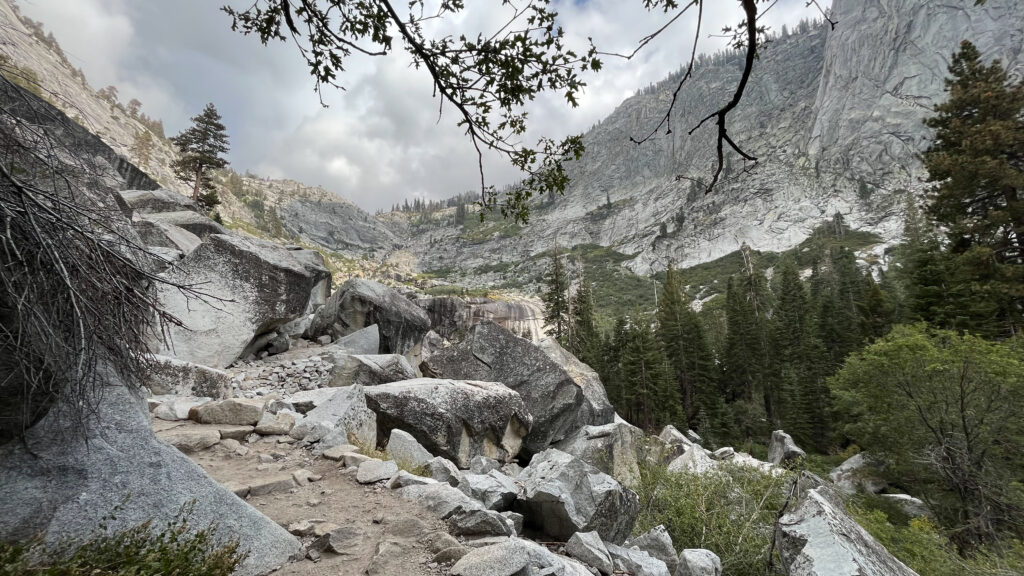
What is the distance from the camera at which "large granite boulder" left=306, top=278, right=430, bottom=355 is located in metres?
20.0

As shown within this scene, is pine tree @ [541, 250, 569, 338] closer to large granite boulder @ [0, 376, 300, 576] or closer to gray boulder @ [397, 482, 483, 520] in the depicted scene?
gray boulder @ [397, 482, 483, 520]

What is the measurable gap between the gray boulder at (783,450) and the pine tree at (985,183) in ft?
39.4

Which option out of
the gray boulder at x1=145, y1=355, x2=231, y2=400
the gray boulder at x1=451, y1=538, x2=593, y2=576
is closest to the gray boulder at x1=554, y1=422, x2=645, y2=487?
the gray boulder at x1=451, y1=538, x2=593, y2=576

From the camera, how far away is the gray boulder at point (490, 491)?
21.7 feet

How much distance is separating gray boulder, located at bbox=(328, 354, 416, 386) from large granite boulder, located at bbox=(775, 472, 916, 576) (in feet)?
34.8

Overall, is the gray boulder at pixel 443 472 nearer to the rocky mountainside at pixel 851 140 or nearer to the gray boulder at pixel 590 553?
the gray boulder at pixel 590 553

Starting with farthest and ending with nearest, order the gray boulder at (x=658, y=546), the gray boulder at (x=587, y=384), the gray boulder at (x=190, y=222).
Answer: the gray boulder at (x=190, y=222) < the gray boulder at (x=587, y=384) < the gray boulder at (x=658, y=546)

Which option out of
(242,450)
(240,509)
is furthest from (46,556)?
(242,450)

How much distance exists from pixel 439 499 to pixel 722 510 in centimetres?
884

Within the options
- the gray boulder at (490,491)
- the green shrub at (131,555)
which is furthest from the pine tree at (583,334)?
the green shrub at (131,555)

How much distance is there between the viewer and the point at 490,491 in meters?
6.89

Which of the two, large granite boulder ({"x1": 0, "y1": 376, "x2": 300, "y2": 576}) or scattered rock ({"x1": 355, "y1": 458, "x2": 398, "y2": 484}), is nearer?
large granite boulder ({"x1": 0, "y1": 376, "x2": 300, "y2": 576})

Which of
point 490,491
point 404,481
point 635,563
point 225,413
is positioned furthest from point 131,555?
point 635,563

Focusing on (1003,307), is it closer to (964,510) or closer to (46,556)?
(964,510)
